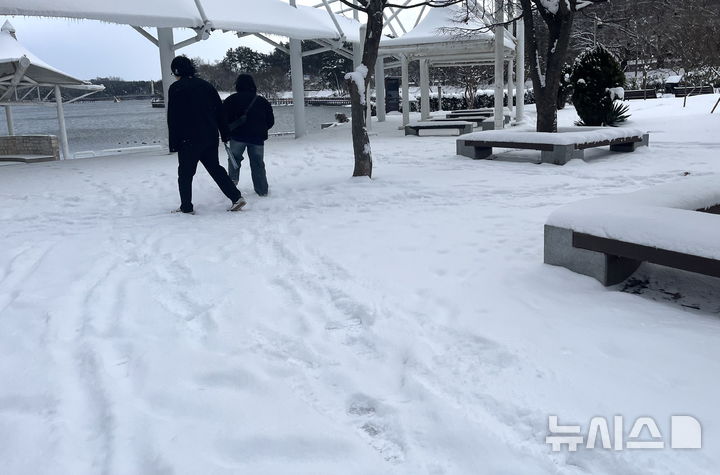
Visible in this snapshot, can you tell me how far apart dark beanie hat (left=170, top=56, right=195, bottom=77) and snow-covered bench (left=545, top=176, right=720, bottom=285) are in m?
4.51

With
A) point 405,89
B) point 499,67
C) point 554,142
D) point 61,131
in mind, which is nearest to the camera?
point 554,142

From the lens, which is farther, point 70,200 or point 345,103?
point 345,103

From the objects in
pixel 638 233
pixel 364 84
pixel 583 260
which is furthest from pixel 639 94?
pixel 638 233

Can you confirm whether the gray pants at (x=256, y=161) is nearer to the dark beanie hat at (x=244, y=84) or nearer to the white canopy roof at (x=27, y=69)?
the dark beanie hat at (x=244, y=84)

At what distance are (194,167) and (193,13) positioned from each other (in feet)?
24.4

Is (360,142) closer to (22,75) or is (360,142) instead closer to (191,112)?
(191,112)

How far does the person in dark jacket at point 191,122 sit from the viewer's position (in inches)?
275

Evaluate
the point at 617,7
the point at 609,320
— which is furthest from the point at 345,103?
the point at 609,320

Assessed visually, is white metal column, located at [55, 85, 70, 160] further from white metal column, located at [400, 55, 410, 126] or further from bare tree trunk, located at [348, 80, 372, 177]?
bare tree trunk, located at [348, 80, 372, 177]

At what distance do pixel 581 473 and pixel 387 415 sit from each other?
2.72 ft

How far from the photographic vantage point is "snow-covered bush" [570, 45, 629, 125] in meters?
15.8

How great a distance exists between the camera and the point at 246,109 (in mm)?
7895

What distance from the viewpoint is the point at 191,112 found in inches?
276

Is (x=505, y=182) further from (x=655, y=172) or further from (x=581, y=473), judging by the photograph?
(x=581, y=473)
